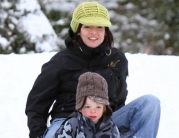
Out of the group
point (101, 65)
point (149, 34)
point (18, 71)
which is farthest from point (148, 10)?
point (101, 65)

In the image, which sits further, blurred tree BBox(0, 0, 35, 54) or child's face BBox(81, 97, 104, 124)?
blurred tree BBox(0, 0, 35, 54)

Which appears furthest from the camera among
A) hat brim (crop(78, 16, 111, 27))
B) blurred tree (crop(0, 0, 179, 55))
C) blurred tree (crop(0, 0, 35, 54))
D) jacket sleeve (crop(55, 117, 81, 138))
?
blurred tree (crop(0, 0, 179, 55))

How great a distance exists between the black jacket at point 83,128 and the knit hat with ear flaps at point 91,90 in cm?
7

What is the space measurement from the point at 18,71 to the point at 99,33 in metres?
2.48

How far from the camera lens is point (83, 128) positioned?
3.09 m

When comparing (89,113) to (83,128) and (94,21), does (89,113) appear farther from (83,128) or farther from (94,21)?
(94,21)

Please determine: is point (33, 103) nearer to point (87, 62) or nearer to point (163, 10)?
point (87, 62)

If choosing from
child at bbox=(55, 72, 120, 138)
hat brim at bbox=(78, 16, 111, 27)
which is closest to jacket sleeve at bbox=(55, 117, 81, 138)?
child at bbox=(55, 72, 120, 138)

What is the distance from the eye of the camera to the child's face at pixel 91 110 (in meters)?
3.09

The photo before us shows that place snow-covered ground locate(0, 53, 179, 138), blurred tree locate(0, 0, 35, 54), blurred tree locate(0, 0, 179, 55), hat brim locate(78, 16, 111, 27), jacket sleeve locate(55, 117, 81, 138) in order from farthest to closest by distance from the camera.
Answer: blurred tree locate(0, 0, 179, 55) < blurred tree locate(0, 0, 35, 54) < snow-covered ground locate(0, 53, 179, 138) < hat brim locate(78, 16, 111, 27) < jacket sleeve locate(55, 117, 81, 138)

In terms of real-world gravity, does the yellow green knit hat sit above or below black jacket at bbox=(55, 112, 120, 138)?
above

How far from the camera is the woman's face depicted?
3443mm

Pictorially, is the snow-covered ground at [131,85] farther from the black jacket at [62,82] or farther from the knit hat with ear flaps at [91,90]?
the knit hat with ear flaps at [91,90]

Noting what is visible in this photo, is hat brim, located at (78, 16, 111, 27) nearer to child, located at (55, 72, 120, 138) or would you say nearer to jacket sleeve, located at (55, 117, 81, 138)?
child, located at (55, 72, 120, 138)
